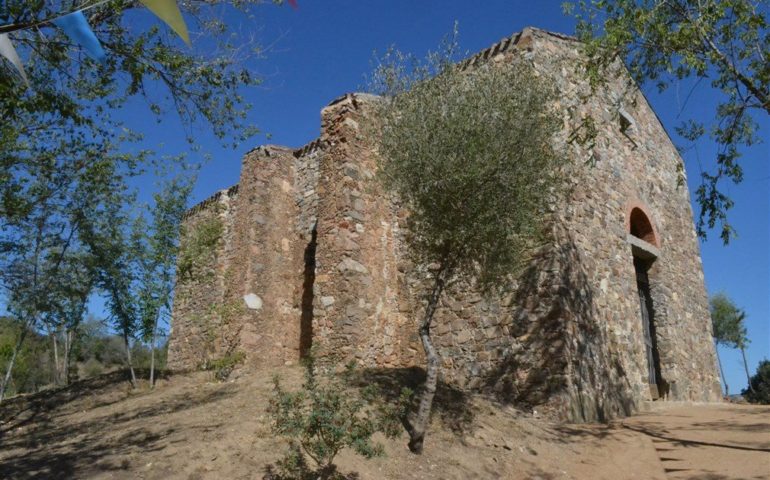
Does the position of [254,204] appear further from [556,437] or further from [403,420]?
[556,437]

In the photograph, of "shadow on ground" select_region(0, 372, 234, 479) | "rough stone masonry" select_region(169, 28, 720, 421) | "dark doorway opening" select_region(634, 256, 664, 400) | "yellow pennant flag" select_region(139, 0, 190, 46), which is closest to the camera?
"yellow pennant flag" select_region(139, 0, 190, 46)

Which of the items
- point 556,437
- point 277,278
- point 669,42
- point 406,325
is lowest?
point 556,437

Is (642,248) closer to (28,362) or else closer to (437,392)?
(437,392)

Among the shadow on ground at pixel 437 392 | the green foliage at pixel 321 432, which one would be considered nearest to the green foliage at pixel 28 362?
the shadow on ground at pixel 437 392

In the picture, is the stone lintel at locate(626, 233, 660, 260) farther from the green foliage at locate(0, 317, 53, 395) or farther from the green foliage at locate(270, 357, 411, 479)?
the green foliage at locate(0, 317, 53, 395)

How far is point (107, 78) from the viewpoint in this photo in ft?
24.9

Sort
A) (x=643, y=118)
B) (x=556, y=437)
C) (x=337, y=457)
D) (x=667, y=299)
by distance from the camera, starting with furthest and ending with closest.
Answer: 1. (x=643, y=118)
2. (x=667, y=299)
3. (x=556, y=437)
4. (x=337, y=457)

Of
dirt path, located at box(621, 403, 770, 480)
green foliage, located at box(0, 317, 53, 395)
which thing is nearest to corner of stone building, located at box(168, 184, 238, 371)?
dirt path, located at box(621, 403, 770, 480)

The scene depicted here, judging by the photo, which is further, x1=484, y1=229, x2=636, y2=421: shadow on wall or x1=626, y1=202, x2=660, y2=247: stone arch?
x1=626, y1=202, x2=660, y2=247: stone arch

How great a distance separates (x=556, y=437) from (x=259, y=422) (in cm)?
394

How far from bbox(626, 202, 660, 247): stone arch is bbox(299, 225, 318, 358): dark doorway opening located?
7.28m

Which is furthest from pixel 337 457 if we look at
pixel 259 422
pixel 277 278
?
pixel 277 278

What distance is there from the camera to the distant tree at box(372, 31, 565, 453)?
6316mm

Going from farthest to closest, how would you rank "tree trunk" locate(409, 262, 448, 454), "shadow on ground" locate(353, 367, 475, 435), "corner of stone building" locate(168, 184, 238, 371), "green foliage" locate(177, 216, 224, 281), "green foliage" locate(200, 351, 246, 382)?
"corner of stone building" locate(168, 184, 238, 371) < "green foliage" locate(177, 216, 224, 281) < "green foliage" locate(200, 351, 246, 382) < "shadow on ground" locate(353, 367, 475, 435) < "tree trunk" locate(409, 262, 448, 454)
